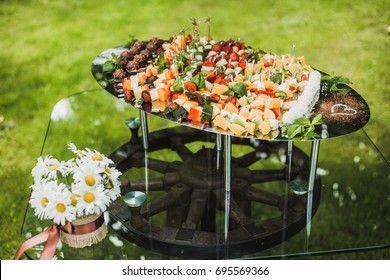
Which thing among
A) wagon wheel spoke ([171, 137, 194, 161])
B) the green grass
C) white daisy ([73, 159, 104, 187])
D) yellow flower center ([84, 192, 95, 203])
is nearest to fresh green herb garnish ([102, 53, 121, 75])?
wagon wheel spoke ([171, 137, 194, 161])

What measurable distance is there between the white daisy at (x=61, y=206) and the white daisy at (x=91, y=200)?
0.03 metres

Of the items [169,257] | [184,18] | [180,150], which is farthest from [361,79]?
[169,257]

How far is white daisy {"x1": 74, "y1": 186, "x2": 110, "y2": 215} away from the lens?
2141 mm

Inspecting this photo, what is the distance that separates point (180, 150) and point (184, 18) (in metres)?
2.77

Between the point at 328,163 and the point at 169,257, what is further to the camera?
the point at 328,163

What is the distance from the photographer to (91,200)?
84.8 inches

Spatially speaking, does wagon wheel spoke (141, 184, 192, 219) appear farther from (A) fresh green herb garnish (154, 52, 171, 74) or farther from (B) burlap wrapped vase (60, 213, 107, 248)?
(A) fresh green herb garnish (154, 52, 171, 74)

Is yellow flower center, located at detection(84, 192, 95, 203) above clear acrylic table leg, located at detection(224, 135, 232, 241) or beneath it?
above

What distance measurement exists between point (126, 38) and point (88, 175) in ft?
10.9

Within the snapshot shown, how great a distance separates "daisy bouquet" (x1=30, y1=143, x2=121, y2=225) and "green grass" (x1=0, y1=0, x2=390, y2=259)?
1.69 meters

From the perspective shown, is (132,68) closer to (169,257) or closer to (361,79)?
(169,257)

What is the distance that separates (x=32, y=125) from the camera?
4.23 meters

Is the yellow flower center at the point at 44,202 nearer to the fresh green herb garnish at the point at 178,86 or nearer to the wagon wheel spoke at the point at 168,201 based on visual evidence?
the wagon wheel spoke at the point at 168,201
